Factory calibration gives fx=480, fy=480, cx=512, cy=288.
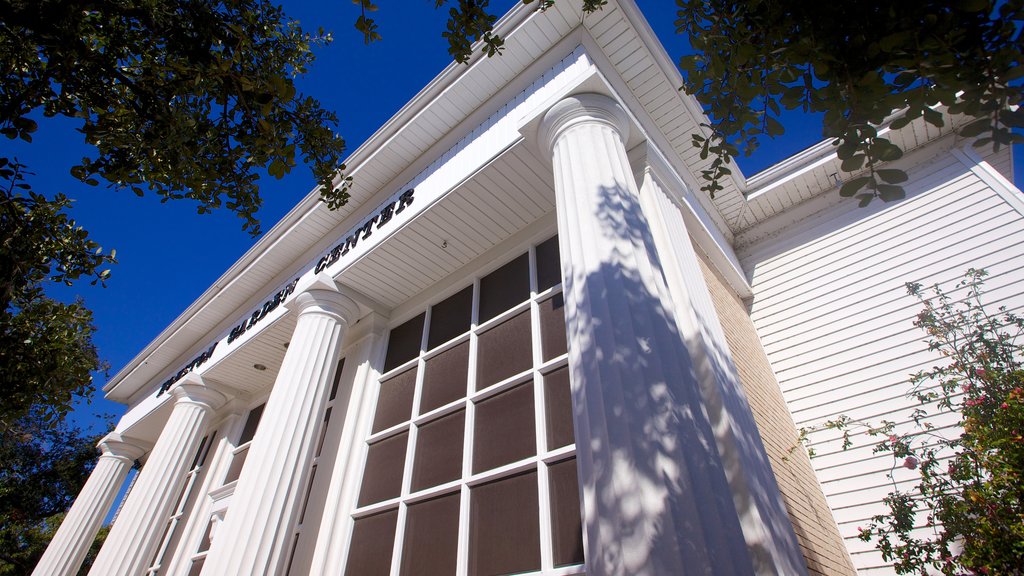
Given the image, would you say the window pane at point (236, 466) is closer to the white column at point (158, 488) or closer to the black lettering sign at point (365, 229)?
the white column at point (158, 488)

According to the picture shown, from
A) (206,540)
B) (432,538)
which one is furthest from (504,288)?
(206,540)

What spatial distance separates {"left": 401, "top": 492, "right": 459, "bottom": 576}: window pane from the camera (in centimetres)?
505

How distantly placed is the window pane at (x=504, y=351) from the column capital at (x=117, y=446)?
Result: 1213 centimetres

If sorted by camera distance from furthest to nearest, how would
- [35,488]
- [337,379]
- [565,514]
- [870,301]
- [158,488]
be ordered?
[35,488] → [158,488] → [337,379] → [870,301] → [565,514]

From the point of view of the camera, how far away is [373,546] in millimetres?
5875

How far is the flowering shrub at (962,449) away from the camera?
132 inches

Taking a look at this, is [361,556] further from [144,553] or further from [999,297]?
[999,297]

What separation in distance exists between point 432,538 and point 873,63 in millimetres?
5510

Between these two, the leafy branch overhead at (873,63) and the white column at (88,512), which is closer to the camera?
the leafy branch overhead at (873,63)

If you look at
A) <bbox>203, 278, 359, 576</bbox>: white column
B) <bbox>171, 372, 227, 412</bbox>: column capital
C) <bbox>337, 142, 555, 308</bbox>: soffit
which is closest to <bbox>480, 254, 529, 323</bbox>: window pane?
<bbox>337, 142, 555, 308</bbox>: soffit

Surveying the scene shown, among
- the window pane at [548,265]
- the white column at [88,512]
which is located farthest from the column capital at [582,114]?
the white column at [88,512]

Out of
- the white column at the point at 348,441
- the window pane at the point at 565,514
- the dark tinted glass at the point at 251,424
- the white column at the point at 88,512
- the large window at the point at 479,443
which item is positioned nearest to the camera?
the window pane at the point at 565,514

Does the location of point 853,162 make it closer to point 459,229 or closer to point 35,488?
point 459,229

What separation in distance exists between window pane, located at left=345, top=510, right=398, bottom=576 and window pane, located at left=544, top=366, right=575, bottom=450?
96.9 inches
